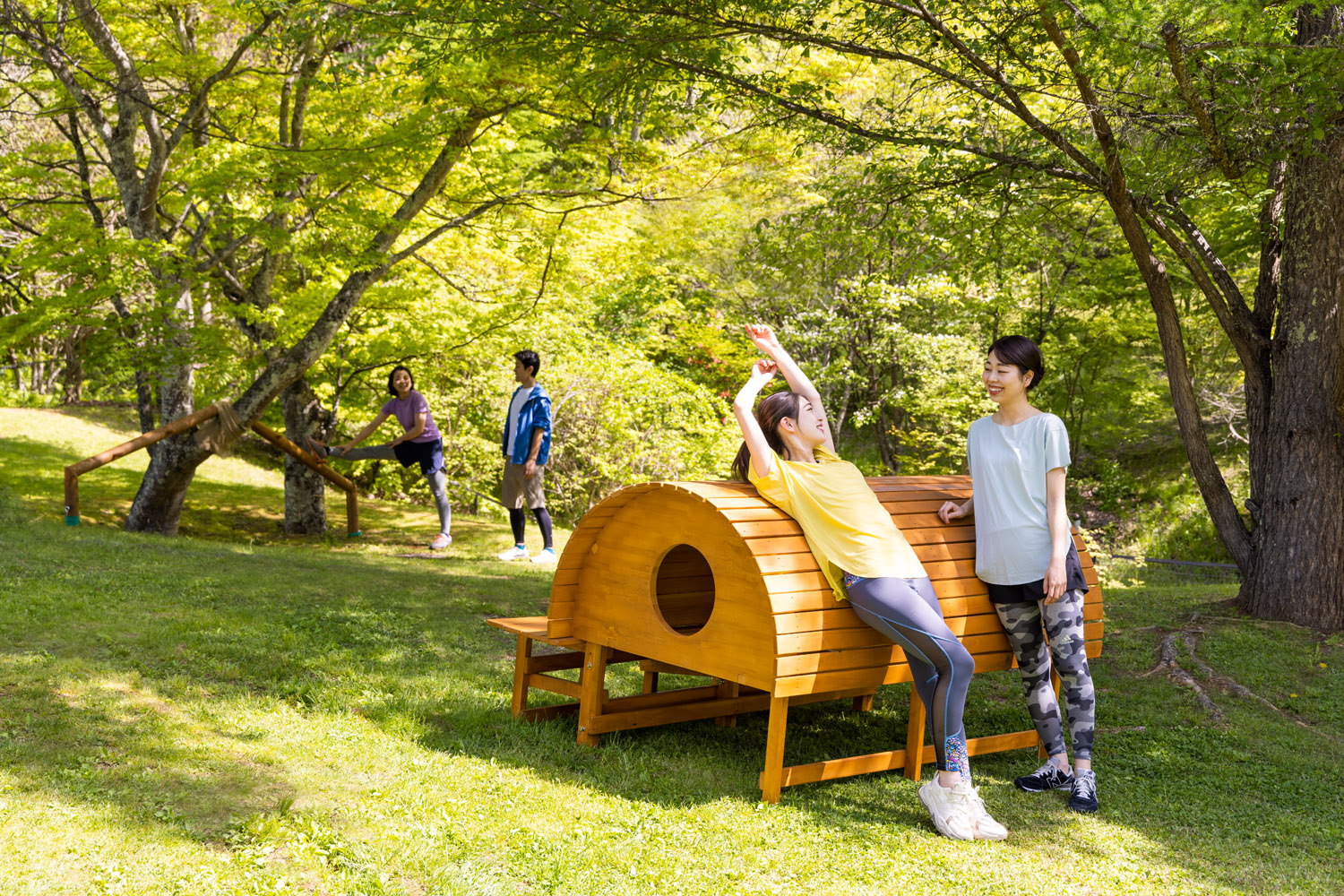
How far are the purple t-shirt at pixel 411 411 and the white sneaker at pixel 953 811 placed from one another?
7443 millimetres

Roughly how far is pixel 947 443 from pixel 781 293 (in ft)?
14.5

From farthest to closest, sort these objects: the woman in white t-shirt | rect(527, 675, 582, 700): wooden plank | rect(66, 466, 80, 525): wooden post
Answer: rect(66, 466, 80, 525): wooden post → rect(527, 675, 582, 700): wooden plank → the woman in white t-shirt

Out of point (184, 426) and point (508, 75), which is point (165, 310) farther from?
point (508, 75)

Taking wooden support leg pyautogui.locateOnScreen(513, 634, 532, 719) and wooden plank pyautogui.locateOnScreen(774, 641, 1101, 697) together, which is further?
wooden support leg pyautogui.locateOnScreen(513, 634, 532, 719)

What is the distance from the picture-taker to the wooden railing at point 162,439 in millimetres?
10117

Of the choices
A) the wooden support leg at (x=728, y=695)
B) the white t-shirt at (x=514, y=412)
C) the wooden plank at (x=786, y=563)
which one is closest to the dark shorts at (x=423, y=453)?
the white t-shirt at (x=514, y=412)

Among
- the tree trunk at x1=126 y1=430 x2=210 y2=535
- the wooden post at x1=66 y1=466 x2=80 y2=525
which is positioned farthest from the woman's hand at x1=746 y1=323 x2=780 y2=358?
the wooden post at x1=66 y1=466 x2=80 y2=525

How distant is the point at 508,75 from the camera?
937cm

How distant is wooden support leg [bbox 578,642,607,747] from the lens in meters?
4.90

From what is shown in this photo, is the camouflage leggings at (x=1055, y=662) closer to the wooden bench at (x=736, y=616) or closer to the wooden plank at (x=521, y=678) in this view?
the wooden bench at (x=736, y=616)

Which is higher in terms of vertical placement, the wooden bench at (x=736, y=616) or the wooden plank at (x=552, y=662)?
the wooden bench at (x=736, y=616)

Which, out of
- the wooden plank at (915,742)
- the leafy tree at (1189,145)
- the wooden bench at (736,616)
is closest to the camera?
the wooden bench at (736,616)

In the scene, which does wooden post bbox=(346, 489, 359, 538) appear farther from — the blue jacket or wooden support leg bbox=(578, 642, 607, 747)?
wooden support leg bbox=(578, 642, 607, 747)

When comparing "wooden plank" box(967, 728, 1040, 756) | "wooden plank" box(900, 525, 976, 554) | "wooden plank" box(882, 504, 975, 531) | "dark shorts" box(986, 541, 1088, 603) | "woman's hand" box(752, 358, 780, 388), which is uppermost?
"woman's hand" box(752, 358, 780, 388)
